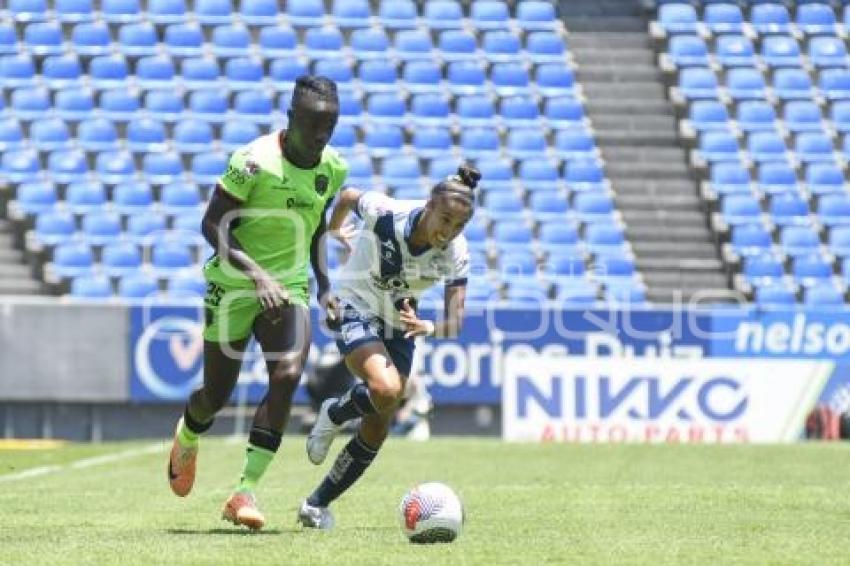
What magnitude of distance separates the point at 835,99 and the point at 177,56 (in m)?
11.0

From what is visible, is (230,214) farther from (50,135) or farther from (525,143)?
(525,143)

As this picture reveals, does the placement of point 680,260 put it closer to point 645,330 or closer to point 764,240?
point 764,240

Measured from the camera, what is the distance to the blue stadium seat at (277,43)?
30.0 m

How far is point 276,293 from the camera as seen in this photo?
9719 mm

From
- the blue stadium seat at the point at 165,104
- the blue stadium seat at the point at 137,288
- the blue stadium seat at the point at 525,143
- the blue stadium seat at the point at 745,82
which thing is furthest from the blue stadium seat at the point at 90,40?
the blue stadium seat at the point at 745,82

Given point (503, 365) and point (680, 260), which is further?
point (680, 260)

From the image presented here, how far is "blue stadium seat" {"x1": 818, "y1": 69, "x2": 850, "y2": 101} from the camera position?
31078 mm

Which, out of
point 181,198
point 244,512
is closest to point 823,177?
point 181,198

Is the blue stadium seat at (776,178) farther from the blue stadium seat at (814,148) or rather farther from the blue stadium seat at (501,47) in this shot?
the blue stadium seat at (501,47)

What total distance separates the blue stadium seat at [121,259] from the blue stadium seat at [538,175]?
20.5 feet

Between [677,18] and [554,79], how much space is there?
2808mm

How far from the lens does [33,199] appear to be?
27.2m

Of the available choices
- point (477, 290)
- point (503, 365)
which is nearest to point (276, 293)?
point (503, 365)

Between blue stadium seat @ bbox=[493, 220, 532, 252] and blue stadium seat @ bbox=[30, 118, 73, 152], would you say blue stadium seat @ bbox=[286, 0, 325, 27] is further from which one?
blue stadium seat @ bbox=[493, 220, 532, 252]
